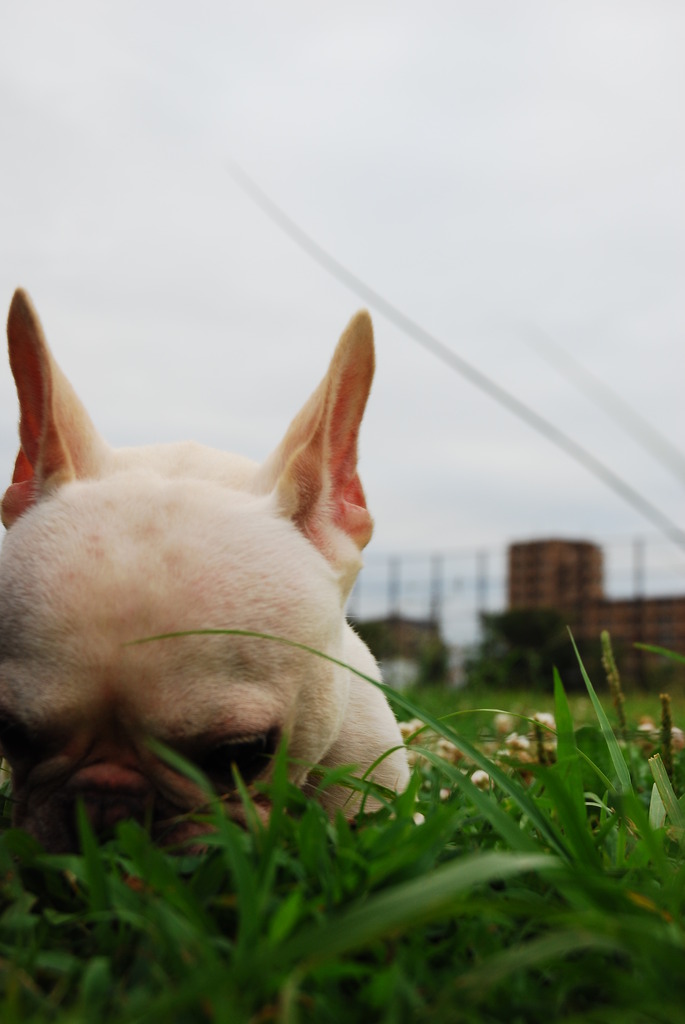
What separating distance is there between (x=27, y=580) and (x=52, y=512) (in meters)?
0.22

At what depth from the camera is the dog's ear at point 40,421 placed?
198 cm

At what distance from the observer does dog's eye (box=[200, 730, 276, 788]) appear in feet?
5.25

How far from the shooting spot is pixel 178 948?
38.6 inches

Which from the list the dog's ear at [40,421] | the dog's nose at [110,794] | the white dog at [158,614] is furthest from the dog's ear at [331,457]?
the dog's nose at [110,794]

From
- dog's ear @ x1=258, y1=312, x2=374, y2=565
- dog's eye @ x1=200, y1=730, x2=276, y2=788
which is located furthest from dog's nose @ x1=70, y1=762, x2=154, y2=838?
dog's ear @ x1=258, y1=312, x2=374, y2=565

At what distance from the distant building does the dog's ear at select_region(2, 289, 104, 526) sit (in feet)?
69.9

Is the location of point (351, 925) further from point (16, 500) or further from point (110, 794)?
point (16, 500)

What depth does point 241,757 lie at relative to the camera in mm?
1639

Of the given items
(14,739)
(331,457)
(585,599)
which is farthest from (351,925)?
(585,599)

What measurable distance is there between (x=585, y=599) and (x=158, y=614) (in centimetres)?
2483

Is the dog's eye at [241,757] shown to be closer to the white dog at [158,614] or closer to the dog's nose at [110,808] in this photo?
the white dog at [158,614]

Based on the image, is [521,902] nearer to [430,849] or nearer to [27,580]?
[430,849]

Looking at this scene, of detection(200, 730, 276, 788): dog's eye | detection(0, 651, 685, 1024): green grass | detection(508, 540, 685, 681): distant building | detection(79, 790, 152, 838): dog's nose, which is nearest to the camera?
detection(0, 651, 685, 1024): green grass

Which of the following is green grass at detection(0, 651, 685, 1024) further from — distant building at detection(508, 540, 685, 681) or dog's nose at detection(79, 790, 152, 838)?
distant building at detection(508, 540, 685, 681)
